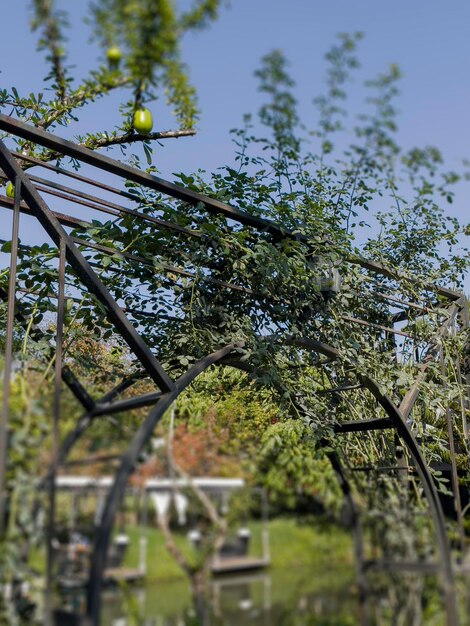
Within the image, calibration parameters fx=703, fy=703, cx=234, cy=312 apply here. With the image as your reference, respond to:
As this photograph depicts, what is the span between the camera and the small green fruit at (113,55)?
2.26 metres

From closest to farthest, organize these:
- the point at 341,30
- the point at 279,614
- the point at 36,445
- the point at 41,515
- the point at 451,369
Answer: the point at 279,614 → the point at 41,515 → the point at 36,445 → the point at 341,30 → the point at 451,369

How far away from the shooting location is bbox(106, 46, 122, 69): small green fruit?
7.41 ft

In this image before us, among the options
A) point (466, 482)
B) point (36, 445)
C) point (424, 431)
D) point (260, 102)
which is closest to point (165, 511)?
point (36, 445)

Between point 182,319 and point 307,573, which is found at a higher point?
point 182,319

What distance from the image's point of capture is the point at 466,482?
19.7ft

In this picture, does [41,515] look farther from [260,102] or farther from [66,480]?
[260,102]

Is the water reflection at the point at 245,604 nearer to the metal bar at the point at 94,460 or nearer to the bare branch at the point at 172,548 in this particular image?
the bare branch at the point at 172,548

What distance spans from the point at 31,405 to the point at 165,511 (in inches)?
20.3

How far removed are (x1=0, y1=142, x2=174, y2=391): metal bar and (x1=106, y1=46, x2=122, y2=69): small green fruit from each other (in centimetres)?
74

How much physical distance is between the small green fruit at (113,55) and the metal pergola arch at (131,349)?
0.68 m

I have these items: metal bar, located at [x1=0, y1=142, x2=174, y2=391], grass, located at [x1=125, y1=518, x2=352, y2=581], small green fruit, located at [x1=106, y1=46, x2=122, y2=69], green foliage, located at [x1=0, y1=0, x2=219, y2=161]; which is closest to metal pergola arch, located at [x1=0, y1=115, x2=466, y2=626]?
metal bar, located at [x1=0, y1=142, x2=174, y2=391]

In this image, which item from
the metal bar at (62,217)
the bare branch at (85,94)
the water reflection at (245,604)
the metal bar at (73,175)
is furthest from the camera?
the metal bar at (62,217)

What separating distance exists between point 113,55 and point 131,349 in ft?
4.47

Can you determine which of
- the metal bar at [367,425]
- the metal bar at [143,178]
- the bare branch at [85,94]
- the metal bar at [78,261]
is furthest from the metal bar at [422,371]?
the bare branch at [85,94]
